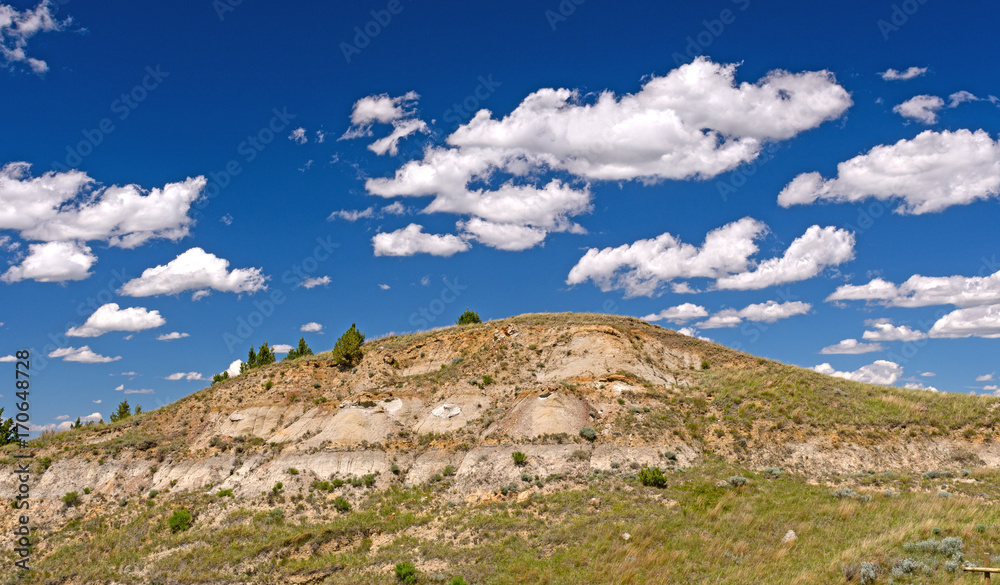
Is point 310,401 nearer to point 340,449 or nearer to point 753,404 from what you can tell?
point 340,449

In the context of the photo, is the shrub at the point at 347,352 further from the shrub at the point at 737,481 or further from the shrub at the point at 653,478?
the shrub at the point at 737,481

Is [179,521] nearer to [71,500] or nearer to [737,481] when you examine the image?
[71,500]

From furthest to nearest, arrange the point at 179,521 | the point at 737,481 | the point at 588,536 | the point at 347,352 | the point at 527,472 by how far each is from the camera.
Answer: the point at 347,352
the point at 527,472
the point at 179,521
the point at 737,481
the point at 588,536

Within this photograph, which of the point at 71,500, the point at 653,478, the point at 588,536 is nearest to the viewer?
the point at 588,536

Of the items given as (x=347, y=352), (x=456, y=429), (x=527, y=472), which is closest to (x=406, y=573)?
(x=527, y=472)

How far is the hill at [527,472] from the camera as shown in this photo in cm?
2411

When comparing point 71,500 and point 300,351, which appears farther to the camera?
point 300,351

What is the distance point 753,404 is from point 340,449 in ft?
99.6

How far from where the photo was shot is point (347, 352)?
5153cm

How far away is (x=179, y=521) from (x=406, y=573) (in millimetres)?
18965

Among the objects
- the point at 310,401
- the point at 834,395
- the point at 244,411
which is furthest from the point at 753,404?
the point at 244,411

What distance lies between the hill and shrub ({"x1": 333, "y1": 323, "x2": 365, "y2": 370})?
3.10 feet

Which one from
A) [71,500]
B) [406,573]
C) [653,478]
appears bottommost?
[406,573]

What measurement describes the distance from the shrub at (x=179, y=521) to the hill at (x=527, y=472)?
0.14m
